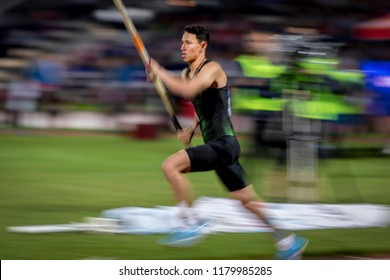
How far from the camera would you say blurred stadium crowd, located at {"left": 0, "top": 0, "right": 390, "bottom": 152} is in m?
16.3

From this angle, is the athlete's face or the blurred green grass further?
the blurred green grass

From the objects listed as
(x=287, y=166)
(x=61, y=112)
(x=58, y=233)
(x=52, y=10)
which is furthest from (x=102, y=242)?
(x=52, y=10)

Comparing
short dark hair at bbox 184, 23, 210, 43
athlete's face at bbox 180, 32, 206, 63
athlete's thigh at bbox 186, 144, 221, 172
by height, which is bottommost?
athlete's thigh at bbox 186, 144, 221, 172

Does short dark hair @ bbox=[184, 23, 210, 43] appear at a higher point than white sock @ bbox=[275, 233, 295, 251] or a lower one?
higher

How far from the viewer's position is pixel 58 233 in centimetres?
819

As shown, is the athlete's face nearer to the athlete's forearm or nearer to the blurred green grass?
the athlete's forearm

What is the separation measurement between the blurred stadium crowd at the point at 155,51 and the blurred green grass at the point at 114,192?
1.16 m

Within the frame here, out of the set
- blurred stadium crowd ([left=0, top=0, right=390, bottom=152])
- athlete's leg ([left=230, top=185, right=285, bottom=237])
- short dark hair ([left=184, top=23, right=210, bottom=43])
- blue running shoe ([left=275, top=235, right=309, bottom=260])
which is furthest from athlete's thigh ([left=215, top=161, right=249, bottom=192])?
blurred stadium crowd ([left=0, top=0, right=390, bottom=152])

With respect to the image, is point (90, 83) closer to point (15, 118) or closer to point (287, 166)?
point (15, 118)

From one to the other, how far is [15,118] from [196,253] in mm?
10897

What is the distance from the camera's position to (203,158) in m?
7.13

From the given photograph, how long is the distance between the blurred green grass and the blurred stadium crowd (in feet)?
3.80

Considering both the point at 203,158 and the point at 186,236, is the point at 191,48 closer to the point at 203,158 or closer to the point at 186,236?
the point at 203,158

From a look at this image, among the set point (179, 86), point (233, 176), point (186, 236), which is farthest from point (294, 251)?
point (179, 86)
